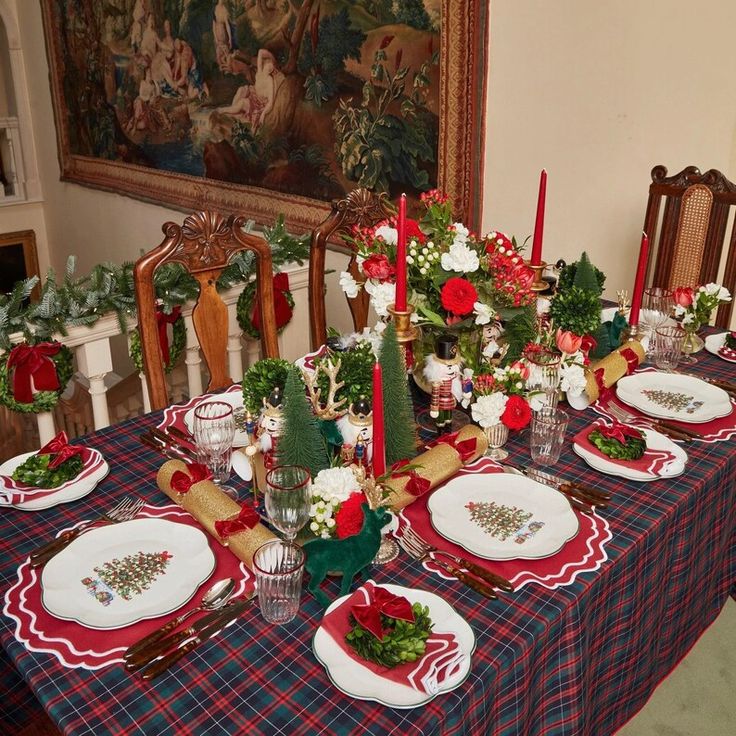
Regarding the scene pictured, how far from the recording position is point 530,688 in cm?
107

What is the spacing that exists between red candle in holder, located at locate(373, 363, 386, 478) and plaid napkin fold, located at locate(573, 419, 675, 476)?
51cm

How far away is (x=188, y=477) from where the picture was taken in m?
1.33

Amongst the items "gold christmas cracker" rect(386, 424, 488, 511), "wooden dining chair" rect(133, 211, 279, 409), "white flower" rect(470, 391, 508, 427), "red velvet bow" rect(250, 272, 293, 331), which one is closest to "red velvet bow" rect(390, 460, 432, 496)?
"gold christmas cracker" rect(386, 424, 488, 511)

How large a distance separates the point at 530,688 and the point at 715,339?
135cm

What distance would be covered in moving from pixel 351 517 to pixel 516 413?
0.49m

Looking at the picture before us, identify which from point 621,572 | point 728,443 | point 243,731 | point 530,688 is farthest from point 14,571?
point 728,443

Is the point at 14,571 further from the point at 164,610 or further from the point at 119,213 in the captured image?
the point at 119,213

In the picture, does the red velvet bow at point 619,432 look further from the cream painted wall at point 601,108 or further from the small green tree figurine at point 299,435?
the cream painted wall at point 601,108

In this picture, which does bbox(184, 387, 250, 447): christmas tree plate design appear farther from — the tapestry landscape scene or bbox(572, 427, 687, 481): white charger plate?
the tapestry landscape scene

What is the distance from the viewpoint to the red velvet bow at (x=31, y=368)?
6.35ft

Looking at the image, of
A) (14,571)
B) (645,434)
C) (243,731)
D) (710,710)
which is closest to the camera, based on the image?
(243,731)

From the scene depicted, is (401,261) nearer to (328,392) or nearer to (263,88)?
(328,392)

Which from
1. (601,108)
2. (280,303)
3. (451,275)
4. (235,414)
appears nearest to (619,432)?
(451,275)

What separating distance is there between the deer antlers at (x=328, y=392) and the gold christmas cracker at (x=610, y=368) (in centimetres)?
63
